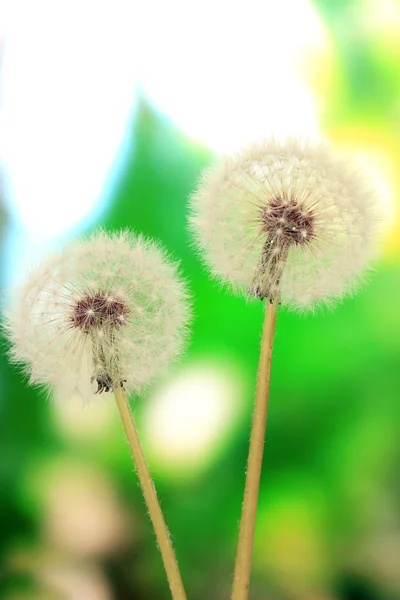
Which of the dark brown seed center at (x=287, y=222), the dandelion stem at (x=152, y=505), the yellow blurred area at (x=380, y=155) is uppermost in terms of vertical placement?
the yellow blurred area at (x=380, y=155)

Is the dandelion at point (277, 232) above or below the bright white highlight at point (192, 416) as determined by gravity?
above

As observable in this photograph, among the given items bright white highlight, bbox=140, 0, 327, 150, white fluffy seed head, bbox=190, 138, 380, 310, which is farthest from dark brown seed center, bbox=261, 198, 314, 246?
bright white highlight, bbox=140, 0, 327, 150

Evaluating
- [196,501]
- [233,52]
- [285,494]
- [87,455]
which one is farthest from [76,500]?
[233,52]

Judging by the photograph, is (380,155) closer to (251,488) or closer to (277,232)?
(277,232)

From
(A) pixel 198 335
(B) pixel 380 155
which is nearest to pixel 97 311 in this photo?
(A) pixel 198 335

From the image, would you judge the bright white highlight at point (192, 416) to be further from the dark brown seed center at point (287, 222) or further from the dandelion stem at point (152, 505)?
the dark brown seed center at point (287, 222)

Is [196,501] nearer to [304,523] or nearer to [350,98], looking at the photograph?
[304,523]

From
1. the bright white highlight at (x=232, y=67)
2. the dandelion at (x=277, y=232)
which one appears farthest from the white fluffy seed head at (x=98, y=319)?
the bright white highlight at (x=232, y=67)
